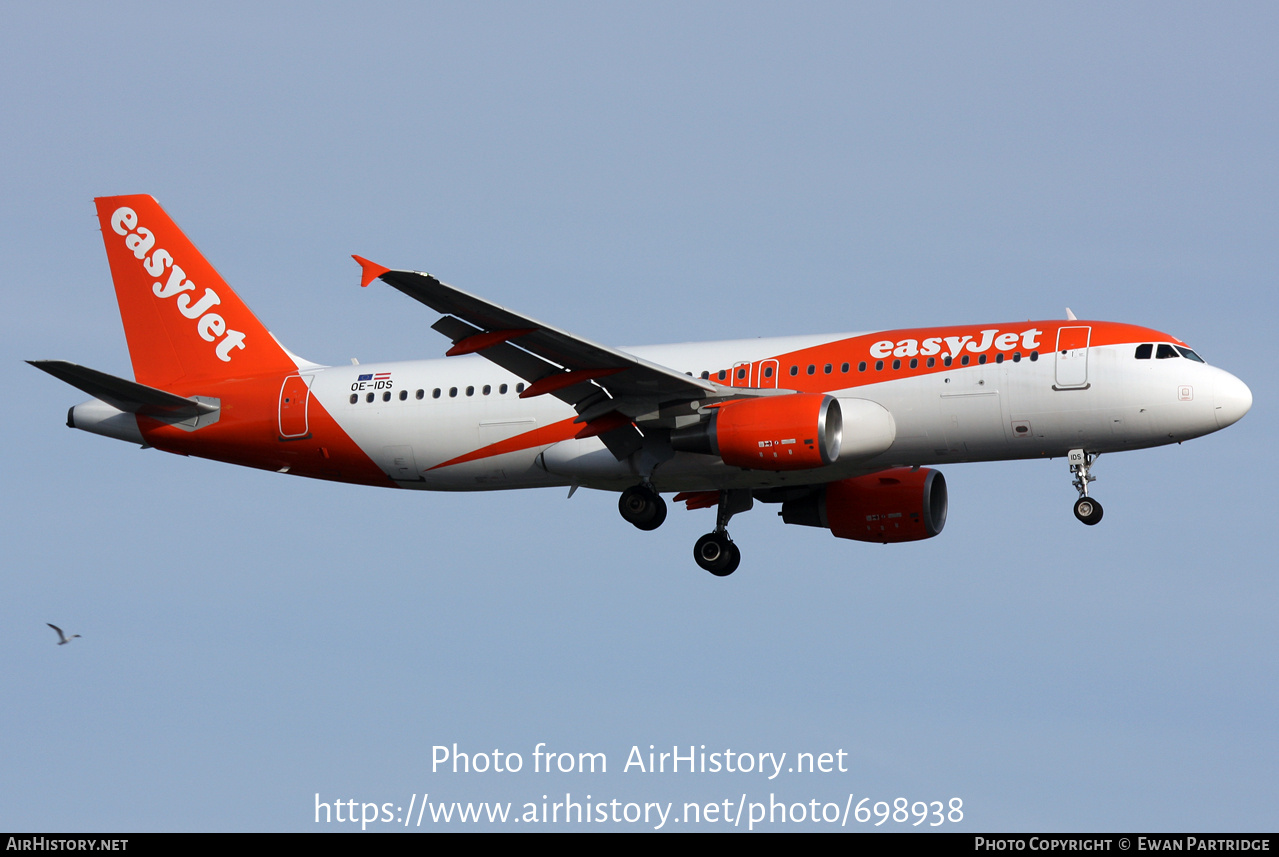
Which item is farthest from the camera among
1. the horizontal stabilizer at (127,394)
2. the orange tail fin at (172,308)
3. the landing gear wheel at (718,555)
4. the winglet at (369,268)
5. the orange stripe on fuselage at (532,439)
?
the orange tail fin at (172,308)

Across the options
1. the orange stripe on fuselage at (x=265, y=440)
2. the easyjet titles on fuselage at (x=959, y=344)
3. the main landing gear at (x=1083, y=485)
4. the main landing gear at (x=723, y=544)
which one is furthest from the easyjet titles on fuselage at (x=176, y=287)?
the main landing gear at (x=1083, y=485)

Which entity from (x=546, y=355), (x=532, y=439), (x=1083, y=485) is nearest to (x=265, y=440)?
(x=532, y=439)

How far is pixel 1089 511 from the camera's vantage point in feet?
113

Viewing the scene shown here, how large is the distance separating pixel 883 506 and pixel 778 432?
6.90 meters

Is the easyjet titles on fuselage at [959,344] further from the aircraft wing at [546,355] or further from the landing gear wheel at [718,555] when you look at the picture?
the landing gear wheel at [718,555]

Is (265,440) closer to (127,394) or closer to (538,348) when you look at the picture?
(127,394)

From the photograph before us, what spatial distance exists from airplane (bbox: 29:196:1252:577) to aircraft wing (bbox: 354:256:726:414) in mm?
51

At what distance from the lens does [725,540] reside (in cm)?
3919

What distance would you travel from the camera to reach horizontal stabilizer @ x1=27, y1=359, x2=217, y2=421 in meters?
36.3

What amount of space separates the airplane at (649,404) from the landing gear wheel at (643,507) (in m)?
0.05

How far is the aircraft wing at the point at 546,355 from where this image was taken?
31.1 meters

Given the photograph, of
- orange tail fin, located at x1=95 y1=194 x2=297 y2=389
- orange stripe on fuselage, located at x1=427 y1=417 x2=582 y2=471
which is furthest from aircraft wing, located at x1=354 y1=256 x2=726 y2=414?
orange tail fin, located at x1=95 y1=194 x2=297 y2=389

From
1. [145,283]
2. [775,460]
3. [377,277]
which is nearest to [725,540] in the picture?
[775,460]

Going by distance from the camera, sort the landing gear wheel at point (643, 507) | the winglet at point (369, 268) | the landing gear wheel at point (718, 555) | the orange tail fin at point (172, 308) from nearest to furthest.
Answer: the winglet at point (369, 268) → the landing gear wheel at point (643, 507) → the landing gear wheel at point (718, 555) → the orange tail fin at point (172, 308)
